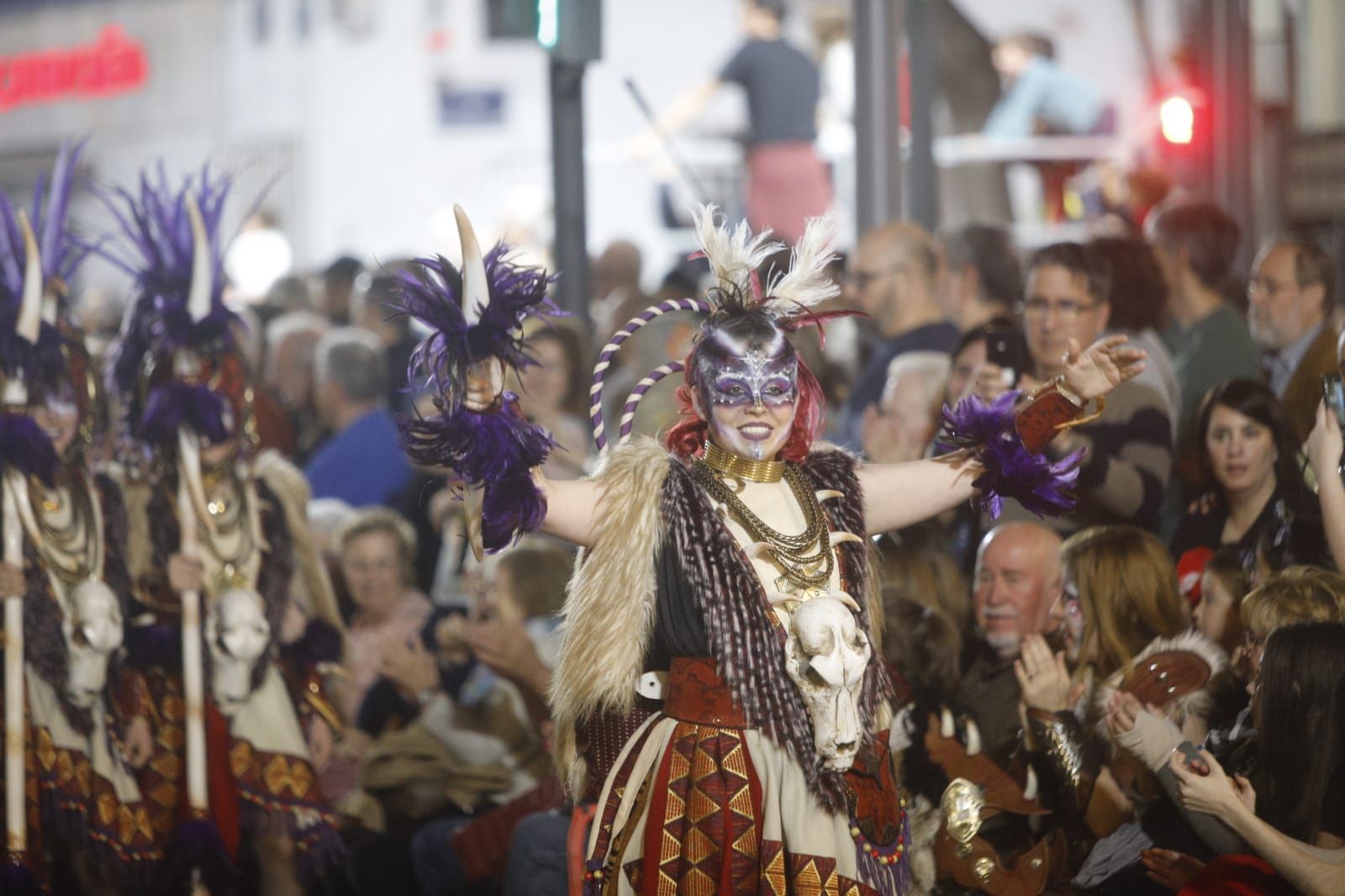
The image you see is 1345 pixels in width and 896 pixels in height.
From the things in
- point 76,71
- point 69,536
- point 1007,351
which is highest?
point 76,71

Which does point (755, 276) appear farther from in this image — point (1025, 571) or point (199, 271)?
point (199, 271)

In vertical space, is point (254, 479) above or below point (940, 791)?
above

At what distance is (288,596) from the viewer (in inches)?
225

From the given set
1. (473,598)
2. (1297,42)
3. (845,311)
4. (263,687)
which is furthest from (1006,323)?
(1297,42)

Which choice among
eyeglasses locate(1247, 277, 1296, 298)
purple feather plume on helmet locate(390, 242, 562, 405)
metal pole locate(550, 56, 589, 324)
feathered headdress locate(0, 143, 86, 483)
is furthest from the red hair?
metal pole locate(550, 56, 589, 324)

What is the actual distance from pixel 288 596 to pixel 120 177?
1782cm

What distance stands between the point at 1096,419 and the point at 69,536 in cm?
310

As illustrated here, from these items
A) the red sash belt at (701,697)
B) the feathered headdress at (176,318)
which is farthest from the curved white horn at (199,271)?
the red sash belt at (701,697)

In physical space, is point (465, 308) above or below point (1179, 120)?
below

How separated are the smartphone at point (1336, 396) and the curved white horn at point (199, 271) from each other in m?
3.24

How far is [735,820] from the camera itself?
12.3 feet

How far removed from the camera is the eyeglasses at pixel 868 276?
21.2 feet

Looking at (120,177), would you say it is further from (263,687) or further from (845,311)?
(845,311)

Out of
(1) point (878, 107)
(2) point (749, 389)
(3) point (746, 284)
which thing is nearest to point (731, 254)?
(3) point (746, 284)
